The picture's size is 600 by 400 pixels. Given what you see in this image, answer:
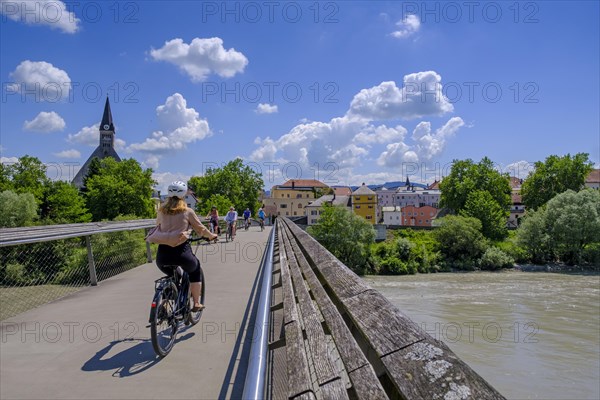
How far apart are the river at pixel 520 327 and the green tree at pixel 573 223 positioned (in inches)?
537

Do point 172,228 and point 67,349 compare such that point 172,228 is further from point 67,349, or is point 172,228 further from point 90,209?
point 90,209

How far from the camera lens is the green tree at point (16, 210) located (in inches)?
1784

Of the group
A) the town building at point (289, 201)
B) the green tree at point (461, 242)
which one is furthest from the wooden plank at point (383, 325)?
the town building at point (289, 201)

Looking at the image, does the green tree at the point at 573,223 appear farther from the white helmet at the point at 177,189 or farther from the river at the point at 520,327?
the white helmet at the point at 177,189

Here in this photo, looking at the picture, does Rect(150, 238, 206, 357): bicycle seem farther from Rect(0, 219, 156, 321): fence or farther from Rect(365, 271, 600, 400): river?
Rect(365, 271, 600, 400): river

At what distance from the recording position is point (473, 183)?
79.6 metres

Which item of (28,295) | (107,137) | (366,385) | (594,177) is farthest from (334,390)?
(594,177)

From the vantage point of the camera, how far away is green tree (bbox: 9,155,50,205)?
58000 mm

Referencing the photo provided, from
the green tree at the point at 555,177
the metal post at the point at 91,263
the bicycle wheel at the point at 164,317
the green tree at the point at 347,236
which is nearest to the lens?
the bicycle wheel at the point at 164,317

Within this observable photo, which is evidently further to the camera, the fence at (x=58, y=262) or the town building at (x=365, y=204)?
the town building at (x=365, y=204)

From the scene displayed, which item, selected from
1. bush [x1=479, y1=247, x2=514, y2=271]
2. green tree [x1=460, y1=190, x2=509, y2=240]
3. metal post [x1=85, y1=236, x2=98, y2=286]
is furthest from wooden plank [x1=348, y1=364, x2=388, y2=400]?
green tree [x1=460, y1=190, x2=509, y2=240]

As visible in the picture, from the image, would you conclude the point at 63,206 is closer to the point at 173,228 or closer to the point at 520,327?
the point at 520,327

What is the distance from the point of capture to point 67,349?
471cm

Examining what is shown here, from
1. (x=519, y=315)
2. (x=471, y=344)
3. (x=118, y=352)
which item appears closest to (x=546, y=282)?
(x=519, y=315)
